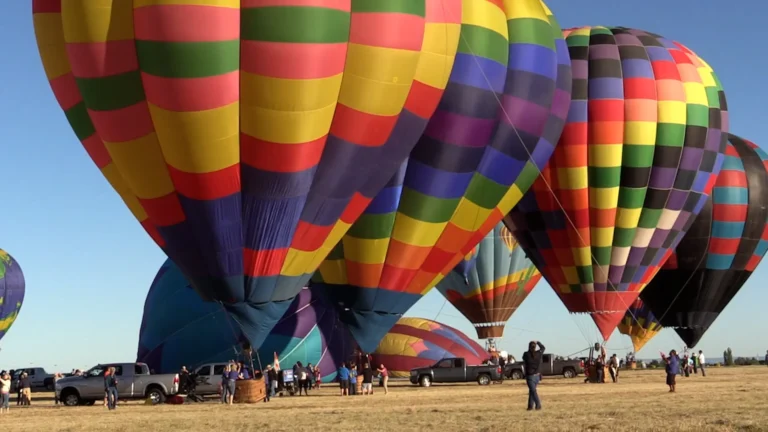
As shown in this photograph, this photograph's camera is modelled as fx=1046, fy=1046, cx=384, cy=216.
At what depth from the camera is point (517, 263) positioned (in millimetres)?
49625

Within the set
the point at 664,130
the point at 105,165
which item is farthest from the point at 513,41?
the point at 105,165

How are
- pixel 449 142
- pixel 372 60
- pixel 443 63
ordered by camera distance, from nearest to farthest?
pixel 372 60 < pixel 443 63 < pixel 449 142

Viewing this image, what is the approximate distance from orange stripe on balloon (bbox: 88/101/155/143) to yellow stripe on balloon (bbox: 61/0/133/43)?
136 centimetres

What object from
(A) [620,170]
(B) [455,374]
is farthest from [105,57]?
(B) [455,374]

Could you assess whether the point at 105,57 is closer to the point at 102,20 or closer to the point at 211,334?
the point at 102,20

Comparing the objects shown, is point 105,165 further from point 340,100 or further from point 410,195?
point 410,195

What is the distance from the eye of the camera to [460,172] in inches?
1003

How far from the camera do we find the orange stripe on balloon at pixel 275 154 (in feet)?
65.8

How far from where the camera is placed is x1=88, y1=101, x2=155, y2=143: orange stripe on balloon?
19828 millimetres

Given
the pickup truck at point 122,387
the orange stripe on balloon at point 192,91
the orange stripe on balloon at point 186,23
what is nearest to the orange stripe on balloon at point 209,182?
the orange stripe on balloon at point 192,91

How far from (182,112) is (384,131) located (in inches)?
178

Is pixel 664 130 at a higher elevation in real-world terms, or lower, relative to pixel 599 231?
higher

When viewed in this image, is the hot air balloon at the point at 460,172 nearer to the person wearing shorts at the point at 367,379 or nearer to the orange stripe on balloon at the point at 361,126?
the person wearing shorts at the point at 367,379

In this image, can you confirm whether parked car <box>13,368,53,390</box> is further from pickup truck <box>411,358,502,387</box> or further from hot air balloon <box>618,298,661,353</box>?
hot air balloon <box>618,298,661,353</box>
